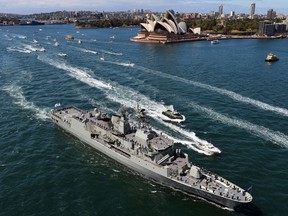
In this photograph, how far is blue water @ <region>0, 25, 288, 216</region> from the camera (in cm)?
3966

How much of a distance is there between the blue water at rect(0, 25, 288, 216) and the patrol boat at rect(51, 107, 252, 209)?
4.79ft

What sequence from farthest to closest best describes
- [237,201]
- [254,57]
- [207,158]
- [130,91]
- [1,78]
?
[254,57] → [1,78] → [130,91] → [207,158] → [237,201]

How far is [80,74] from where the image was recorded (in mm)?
99375

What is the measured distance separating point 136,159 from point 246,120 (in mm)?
27892

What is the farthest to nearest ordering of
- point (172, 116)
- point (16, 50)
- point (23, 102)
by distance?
point (16, 50) < point (23, 102) < point (172, 116)

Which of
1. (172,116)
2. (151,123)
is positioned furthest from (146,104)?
(172,116)

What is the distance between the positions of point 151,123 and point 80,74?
45.6 metres

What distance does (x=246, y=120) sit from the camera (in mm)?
62281

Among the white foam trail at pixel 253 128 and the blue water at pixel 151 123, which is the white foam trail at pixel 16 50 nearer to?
the blue water at pixel 151 123

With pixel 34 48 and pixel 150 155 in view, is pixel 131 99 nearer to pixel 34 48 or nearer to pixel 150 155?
pixel 150 155

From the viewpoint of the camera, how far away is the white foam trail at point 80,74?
289ft

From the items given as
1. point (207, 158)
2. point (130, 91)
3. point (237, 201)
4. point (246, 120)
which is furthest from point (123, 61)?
point (237, 201)

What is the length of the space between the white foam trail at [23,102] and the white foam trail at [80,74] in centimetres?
1869

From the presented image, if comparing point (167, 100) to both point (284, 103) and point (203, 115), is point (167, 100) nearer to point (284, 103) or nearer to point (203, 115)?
point (203, 115)
